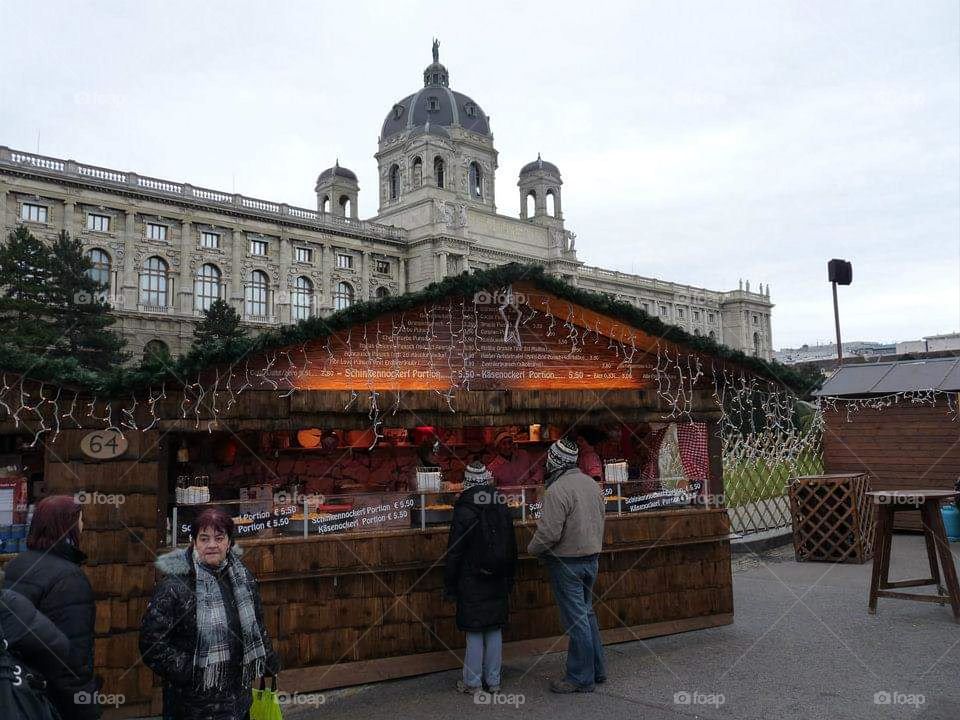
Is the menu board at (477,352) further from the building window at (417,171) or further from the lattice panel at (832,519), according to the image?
the building window at (417,171)

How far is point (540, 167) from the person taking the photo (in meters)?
69.5

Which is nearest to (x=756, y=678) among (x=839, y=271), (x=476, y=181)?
(x=839, y=271)

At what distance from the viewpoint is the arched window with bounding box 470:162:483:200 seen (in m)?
66.1

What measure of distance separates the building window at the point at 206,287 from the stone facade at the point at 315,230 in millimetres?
75

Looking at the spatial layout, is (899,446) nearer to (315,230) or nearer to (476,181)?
(315,230)

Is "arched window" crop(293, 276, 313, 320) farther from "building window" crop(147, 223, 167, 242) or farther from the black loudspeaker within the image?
the black loudspeaker

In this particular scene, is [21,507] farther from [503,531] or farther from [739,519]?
[739,519]

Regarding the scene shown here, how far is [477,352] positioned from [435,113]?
207 ft

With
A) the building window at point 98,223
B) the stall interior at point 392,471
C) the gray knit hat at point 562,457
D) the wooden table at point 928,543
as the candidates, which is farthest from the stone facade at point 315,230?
the gray knit hat at point 562,457

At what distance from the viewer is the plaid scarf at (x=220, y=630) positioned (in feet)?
11.1

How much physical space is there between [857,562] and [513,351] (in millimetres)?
6486

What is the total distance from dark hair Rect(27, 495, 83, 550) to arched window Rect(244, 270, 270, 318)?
1836 inches

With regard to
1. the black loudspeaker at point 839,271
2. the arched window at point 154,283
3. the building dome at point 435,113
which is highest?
the building dome at point 435,113

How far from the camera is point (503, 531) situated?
17.7 ft
